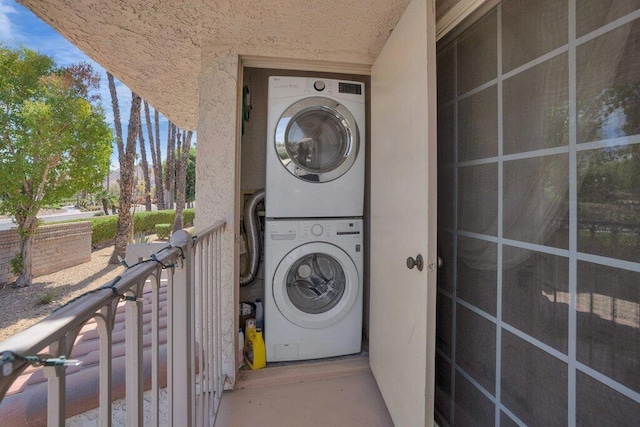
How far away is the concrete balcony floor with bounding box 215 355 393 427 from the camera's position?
1.65m

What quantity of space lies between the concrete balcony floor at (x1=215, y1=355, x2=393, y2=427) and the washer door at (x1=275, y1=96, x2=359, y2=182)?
1374 mm

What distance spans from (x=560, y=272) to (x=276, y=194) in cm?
163

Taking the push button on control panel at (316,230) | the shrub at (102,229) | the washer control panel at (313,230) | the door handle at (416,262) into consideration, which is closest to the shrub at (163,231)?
the shrub at (102,229)

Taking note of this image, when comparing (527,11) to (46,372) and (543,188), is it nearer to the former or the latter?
(543,188)

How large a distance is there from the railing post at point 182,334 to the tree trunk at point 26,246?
8109 millimetres

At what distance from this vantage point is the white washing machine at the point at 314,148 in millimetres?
2066

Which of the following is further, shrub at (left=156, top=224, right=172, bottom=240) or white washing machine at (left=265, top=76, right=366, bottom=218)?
shrub at (left=156, top=224, right=172, bottom=240)

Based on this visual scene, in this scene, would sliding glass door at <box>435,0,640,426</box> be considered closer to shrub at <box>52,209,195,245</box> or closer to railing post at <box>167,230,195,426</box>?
railing post at <box>167,230,195,426</box>

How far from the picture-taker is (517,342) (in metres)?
1.09

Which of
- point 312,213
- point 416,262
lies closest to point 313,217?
point 312,213

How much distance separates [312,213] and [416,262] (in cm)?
100

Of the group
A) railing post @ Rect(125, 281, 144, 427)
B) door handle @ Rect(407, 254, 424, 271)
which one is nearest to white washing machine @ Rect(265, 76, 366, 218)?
door handle @ Rect(407, 254, 424, 271)

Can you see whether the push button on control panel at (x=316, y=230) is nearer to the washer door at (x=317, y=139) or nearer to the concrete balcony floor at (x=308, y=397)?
the washer door at (x=317, y=139)

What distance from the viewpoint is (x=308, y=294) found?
2236 millimetres
